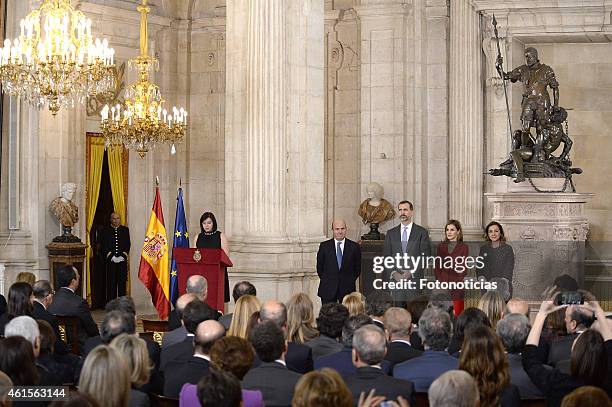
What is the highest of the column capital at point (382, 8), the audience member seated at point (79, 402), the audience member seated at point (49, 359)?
the column capital at point (382, 8)

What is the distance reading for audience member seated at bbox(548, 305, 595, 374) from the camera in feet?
21.3

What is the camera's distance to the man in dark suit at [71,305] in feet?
28.7

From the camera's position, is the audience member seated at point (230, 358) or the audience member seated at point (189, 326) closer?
the audience member seated at point (230, 358)

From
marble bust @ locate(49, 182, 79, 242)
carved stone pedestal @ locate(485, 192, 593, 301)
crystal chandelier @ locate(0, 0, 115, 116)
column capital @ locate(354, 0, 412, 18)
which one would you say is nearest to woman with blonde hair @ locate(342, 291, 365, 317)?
carved stone pedestal @ locate(485, 192, 593, 301)

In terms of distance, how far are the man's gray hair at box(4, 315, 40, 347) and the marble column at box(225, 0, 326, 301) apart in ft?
18.2

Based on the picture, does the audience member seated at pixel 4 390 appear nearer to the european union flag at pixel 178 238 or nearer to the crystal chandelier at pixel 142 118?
the european union flag at pixel 178 238

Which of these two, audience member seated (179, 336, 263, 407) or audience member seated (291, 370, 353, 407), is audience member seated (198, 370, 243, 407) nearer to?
audience member seated (291, 370, 353, 407)

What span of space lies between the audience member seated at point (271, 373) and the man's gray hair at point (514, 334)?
4.07 feet

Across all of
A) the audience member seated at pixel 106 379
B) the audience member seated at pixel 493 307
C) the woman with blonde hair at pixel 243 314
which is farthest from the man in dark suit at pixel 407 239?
the audience member seated at pixel 106 379

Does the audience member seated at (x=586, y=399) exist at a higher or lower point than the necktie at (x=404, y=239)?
lower

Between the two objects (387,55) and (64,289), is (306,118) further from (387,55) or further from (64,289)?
(387,55)

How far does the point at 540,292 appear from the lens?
10680 millimetres

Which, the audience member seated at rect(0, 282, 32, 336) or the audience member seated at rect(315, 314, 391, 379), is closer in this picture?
the audience member seated at rect(315, 314, 391, 379)

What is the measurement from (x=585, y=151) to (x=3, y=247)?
8.24 metres
